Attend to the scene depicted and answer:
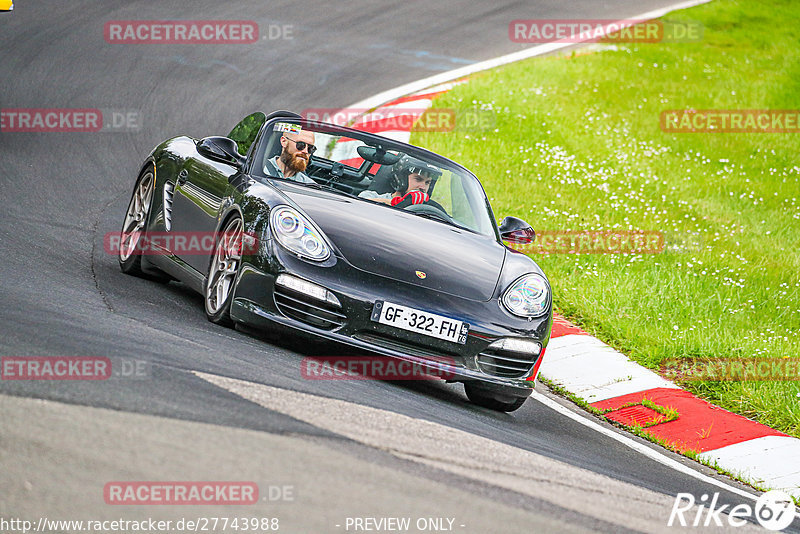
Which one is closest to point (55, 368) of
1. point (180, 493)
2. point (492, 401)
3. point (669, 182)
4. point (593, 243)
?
point (180, 493)

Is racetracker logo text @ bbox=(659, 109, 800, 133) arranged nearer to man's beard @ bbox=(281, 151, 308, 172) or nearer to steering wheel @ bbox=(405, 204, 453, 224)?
steering wheel @ bbox=(405, 204, 453, 224)

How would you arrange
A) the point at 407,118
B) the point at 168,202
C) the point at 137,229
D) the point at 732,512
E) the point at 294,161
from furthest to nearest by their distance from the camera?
the point at 407,118 → the point at 137,229 → the point at 168,202 → the point at 294,161 → the point at 732,512

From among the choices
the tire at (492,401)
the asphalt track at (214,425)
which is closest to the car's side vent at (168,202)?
the asphalt track at (214,425)

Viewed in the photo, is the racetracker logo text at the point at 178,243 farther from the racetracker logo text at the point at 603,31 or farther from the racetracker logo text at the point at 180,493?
the racetracker logo text at the point at 603,31

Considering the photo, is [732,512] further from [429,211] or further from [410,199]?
[410,199]

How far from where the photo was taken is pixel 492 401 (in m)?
6.12

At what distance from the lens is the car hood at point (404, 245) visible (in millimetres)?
5699

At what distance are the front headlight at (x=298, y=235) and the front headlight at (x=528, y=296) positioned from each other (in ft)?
3.54

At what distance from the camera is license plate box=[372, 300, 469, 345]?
5.50 metres

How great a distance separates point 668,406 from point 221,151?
3.35 meters

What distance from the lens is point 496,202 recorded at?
37.8ft

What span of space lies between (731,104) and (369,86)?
591 cm

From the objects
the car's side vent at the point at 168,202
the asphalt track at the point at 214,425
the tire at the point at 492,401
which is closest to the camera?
the asphalt track at the point at 214,425

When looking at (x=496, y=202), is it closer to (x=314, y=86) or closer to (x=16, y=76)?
(x=314, y=86)
